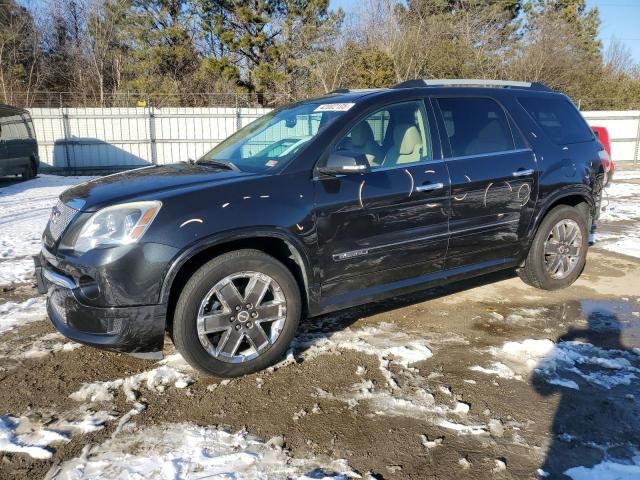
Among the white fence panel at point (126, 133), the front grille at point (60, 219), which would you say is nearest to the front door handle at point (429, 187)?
the front grille at point (60, 219)

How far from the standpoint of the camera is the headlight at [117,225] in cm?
305

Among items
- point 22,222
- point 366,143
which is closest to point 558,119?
point 366,143

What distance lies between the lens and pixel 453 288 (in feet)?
17.6

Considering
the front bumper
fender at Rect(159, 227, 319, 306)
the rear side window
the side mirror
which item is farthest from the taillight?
the front bumper

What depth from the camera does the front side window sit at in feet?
12.8

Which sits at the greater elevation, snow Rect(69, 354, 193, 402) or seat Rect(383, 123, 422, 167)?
seat Rect(383, 123, 422, 167)

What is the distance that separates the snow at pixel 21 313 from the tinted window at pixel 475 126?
148 inches

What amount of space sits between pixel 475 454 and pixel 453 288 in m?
2.78

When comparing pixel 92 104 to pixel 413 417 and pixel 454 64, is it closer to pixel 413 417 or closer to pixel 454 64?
pixel 454 64

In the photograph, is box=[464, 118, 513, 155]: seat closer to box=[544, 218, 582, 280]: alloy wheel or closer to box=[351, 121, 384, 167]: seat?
box=[351, 121, 384, 167]: seat

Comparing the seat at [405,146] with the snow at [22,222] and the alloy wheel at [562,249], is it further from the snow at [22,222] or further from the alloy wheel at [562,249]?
the snow at [22,222]

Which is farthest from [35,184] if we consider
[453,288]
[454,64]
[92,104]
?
[454,64]

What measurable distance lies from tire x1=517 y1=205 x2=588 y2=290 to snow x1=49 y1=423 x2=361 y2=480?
3.18 metres

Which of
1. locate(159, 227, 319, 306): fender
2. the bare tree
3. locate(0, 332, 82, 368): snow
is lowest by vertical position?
locate(0, 332, 82, 368): snow
